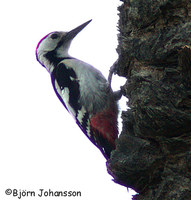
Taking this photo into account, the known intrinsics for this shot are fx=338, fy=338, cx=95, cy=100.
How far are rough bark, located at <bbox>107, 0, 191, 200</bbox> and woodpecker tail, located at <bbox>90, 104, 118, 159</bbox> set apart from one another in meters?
1.52

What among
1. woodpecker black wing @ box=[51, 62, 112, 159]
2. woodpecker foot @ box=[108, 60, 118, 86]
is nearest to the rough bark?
woodpecker foot @ box=[108, 60, 118, 86]

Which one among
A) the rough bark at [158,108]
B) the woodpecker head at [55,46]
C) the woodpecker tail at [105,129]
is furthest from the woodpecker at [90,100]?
the rough bark at [158,108]

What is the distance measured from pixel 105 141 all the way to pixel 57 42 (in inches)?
63.5

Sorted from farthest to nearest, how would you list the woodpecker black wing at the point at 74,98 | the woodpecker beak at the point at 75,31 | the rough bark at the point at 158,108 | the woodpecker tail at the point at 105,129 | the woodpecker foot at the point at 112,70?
1. the woodpecker beak at the point at 75,31
2. the woodpecker black wing at the point at 74,98
3. the woodpecker tail at the point at 105,129
4. the woodpecker foot at the point at 112,70
5. the rough bark at the point at 158,108

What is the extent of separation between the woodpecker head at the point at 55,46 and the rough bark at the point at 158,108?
→ 2.35 m

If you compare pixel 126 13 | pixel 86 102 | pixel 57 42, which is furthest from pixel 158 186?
pixel 57 42

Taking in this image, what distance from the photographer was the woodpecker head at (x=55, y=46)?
4.45 m

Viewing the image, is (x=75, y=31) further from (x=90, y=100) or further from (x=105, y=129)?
(x=105, y=129)

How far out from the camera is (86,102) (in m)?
3.84

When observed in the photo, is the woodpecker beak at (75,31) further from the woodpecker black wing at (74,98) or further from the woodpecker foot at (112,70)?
the woodpecker foot at (112,70)

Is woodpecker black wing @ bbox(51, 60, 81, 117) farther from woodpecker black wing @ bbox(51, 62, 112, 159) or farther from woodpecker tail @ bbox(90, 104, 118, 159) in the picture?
woodpecker tail @ bbox(90, 104, 118, 159)

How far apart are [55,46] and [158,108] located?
2971mm

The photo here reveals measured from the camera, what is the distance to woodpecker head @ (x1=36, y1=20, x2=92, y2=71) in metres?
4.45

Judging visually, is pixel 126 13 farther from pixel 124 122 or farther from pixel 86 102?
pixel 86 102
